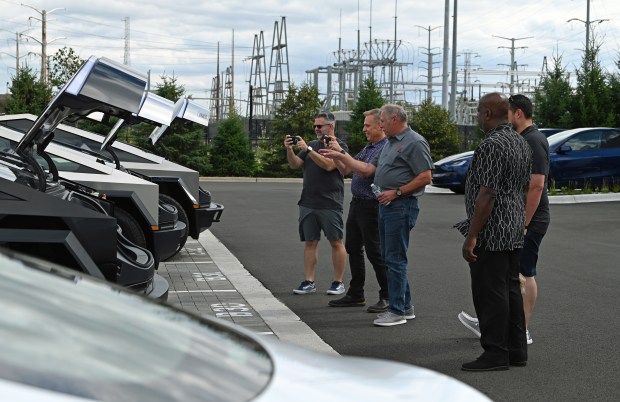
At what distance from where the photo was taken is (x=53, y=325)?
2295 mm

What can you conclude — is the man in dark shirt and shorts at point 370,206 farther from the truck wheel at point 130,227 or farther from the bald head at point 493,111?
the bald head at point 493,111

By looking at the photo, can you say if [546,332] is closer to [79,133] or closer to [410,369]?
[410,369]

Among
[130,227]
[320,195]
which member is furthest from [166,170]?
[320,195]

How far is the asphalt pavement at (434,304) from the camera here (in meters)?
7.12

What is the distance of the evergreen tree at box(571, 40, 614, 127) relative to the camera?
31.3 metres

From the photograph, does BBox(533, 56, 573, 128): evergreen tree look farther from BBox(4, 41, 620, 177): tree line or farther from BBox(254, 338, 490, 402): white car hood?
BBox(254, 338, 490, 402): white car hood

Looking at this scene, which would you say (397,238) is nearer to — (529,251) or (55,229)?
(529,251)

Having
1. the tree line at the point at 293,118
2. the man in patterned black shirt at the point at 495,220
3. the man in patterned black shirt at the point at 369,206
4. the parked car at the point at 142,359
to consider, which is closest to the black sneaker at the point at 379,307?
the man in patterned black shirt at the point at 369,206

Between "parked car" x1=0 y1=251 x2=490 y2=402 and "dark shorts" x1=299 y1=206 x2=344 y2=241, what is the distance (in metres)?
7.29

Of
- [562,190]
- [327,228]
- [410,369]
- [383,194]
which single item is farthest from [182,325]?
[562,190]

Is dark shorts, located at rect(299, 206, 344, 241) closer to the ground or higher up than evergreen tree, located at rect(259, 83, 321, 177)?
closer to the ground

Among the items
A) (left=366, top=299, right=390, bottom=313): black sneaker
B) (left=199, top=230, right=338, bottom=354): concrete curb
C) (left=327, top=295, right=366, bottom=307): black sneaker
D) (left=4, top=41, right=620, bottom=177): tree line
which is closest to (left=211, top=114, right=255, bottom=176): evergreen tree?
(left=4, top=41, right=620, bottom=177): tree line

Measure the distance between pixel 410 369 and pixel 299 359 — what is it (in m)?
0.34

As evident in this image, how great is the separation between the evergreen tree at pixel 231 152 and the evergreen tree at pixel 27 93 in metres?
6.46
